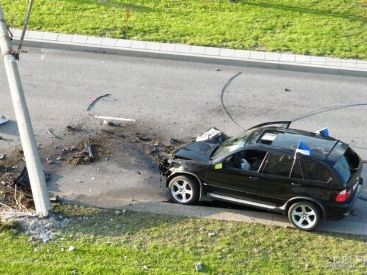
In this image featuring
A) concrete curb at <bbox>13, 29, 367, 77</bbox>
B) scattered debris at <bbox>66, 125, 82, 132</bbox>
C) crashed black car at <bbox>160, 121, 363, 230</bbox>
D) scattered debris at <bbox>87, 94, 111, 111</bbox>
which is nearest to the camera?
crashed black car at <bbox>160, 121, 363, 230</bbox>

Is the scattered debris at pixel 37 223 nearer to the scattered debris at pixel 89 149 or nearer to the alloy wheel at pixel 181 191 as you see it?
the alloy wheel at pixel 181 191

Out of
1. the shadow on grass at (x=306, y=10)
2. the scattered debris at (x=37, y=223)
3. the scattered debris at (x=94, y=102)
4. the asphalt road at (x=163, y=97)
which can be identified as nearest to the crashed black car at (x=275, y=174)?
the asphalt road at (x=163, y=97)

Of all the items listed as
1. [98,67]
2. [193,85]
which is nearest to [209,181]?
[193,85]

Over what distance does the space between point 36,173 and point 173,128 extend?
13.7ft

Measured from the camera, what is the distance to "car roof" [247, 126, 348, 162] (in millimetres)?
13281

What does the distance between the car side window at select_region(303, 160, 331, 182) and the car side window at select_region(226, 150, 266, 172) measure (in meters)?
0.91

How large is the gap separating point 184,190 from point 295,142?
232cm

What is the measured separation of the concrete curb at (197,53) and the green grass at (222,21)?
0.30m

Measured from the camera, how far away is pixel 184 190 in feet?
46.6

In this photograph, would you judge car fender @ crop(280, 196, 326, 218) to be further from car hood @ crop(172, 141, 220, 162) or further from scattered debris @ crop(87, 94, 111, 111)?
scattered debris @ crop(87, 94, 111, 111)

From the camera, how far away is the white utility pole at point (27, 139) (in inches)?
527

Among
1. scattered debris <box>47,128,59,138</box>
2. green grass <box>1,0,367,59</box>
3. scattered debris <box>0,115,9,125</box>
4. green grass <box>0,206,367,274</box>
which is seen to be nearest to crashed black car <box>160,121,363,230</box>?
green grass <box>0,206,367,274</box>

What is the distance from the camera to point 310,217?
1327 centimetres

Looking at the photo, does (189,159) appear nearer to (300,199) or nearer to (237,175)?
(237,175)
